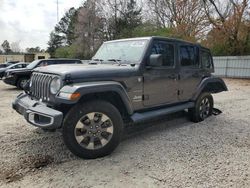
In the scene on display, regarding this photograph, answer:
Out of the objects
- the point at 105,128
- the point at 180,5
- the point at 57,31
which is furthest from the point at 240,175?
the point at 57,31

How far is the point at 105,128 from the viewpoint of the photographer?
13.2ft

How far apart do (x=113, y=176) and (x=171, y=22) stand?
28.1 m

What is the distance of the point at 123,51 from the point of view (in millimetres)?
5020

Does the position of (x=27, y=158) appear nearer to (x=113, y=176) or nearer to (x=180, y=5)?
(x=113, y=176)

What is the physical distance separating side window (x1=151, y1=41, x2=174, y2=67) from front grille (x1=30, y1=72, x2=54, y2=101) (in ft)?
6.64

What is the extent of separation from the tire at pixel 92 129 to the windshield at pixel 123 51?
116cm

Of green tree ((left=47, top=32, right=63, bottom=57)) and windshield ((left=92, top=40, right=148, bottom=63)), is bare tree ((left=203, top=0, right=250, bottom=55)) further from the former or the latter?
green tree ((left=47, top=32, right=63, bottom=57))

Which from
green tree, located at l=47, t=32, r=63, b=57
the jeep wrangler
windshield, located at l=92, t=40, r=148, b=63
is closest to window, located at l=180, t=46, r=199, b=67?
the jeep wrangler

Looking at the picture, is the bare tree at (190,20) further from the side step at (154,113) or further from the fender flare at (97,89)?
the fender flare at (97,89)

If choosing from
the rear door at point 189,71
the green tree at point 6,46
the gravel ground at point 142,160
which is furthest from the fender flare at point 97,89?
the green tree at point 6,46

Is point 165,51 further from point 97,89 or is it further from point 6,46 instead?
point 6,46

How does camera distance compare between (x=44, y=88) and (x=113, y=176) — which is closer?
(x=113, y=176)

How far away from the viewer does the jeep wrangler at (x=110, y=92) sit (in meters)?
3.75

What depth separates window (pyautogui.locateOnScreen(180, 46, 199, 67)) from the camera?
18.4 feet
